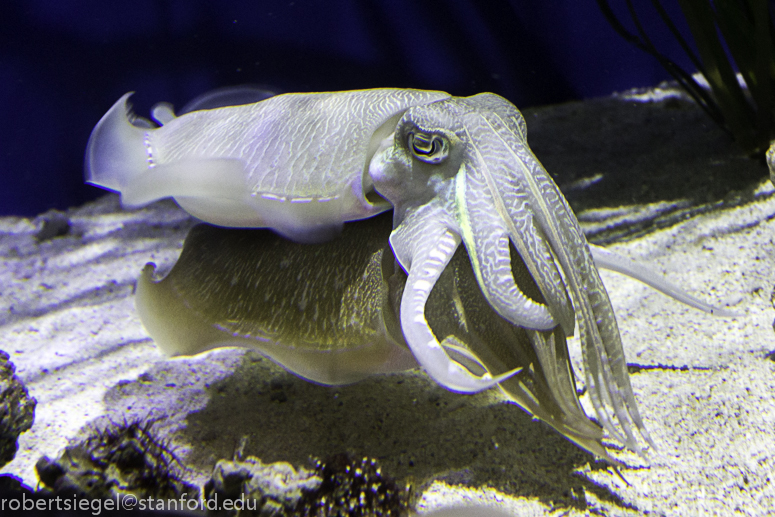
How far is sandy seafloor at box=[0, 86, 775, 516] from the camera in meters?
1.20

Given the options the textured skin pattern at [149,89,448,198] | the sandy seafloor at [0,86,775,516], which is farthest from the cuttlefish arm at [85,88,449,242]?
the sandy seafloor at [0,86,775,516]

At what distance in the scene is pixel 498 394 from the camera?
154 cm

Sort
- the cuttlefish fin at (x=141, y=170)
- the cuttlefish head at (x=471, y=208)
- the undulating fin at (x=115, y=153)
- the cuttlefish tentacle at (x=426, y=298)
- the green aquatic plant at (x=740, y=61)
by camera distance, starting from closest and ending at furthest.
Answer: the cuttlefish tentacle at (x=426, y=298) < the cuttlefish head at (x=471, y=208) < the cuttlefish fin at (x=141, y=170) < the undulating fin at (x=115, y=153) < the green aquatic plant at (x=740, y=61)

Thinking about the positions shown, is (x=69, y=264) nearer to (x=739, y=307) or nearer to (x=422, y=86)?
(x=422, y=86)

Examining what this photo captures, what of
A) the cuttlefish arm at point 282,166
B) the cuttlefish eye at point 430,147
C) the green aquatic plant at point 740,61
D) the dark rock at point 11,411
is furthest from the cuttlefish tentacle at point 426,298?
the green aquatic plant at point 740,61

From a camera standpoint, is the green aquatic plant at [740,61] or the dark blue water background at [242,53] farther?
the dark blue water background at [242,53]

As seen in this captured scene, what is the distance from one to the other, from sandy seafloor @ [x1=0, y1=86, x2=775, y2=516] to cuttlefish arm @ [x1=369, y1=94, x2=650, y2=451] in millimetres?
256

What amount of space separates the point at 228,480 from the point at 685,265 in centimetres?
199

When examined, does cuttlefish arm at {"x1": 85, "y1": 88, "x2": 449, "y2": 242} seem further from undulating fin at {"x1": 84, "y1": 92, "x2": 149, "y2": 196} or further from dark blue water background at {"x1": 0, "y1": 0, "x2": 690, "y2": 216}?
dark blue water background at {"x1": 0, "y1": 0, "x2": 690, "y2": 216}

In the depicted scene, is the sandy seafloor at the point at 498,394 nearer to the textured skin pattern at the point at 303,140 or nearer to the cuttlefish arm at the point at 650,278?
the cuttlefish arm at the point at 650,278

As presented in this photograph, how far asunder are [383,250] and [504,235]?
38 cm

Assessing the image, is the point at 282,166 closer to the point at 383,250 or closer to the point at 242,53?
the point at 383,250

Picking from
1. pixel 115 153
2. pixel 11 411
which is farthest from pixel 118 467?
pixel 115 153

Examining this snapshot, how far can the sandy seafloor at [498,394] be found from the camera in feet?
3.95
